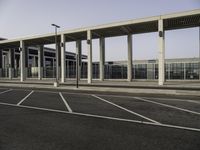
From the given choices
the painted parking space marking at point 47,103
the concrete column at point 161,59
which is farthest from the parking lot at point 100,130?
the concrete column at point 161,59

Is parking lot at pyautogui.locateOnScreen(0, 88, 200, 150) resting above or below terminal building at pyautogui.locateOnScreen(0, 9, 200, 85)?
below

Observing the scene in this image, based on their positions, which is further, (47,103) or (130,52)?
(130,52)

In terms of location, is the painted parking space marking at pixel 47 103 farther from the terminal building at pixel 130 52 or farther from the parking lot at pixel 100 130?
the terminal building at pixel 130 52

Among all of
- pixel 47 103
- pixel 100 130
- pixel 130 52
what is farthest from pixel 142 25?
pixel 100 130

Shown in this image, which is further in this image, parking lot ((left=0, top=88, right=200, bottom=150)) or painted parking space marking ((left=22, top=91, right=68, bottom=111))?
painted parking space marking ((left=22, top=91, right=68, bottom=111))

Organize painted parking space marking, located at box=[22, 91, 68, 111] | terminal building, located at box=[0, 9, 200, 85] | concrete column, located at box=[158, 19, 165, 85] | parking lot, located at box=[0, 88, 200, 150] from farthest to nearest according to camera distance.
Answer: terminal building, located at box=[0, 9, 200, 85], concrete column, located at box=[158, 19, 165, 85], painted parking space marking, located at box=[22, 91, 68, 111], parking lot, located at box=[0, 88, 200, 150]

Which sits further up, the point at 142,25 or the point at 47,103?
the point at 142,25

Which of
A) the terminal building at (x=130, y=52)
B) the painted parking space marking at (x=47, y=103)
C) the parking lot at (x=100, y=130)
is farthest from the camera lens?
the terminal building at (x=130, y=52)

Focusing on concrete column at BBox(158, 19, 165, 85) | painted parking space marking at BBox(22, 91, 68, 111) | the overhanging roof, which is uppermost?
the overhanging roof

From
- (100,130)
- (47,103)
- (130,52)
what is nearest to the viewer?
(100,130)

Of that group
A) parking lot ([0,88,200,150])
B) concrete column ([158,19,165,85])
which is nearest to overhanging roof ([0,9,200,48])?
concrete column ([158,19,165,85])

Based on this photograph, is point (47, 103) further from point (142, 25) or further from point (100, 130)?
point (142, 25)

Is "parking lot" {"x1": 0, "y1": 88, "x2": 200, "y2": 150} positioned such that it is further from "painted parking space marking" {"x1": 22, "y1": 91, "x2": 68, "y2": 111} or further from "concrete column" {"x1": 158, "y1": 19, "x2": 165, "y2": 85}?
"concrete column" {"x1": 158, "y1": 19, "x2": 165, "y2": 85}

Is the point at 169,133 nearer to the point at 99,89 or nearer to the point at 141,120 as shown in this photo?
the point at 141,120
